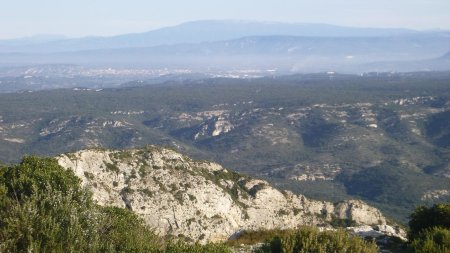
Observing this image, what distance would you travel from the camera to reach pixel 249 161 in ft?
645

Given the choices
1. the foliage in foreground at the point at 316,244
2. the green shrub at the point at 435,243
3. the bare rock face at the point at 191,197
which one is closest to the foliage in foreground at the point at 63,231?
the foliage in foreground at the point at 316,244

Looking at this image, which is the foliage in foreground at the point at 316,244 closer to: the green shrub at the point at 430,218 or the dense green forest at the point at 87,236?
the dense green forest at the point at 87,236

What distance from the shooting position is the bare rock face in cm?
4709

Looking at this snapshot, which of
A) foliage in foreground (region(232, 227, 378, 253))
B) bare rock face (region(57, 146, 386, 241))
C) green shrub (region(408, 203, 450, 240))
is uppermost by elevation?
foliage in foreground (region(232, 227, 378, 253))

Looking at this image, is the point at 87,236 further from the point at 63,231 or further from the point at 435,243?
the point at 435,243

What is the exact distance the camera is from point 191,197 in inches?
1972

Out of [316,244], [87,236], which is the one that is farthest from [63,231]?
[316,244]

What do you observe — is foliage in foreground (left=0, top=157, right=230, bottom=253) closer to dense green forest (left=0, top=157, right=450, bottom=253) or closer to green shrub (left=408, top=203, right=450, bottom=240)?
dense green forest (left=0, top=157, right=450, bottom=253)

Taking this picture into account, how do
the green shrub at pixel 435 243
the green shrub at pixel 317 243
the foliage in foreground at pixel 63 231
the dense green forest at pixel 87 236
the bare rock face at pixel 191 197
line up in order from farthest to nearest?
the bare rock face at pixel 191 197 → the green shrub at pixel 435 243 → the green shrub at pixel 317 243 → the dense green forest at pixel 87 236 → the foliage in foreground at pixel 63 231

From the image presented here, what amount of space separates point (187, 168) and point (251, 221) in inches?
314

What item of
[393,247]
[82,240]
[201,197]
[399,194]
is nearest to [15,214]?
[82,240]

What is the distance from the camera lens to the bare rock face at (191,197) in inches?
1854

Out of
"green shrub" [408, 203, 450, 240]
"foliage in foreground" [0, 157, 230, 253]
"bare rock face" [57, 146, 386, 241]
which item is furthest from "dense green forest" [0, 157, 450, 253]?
"bare rock face" [57, 146, 386, 241]

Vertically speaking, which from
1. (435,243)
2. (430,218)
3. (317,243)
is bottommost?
(430,218)
